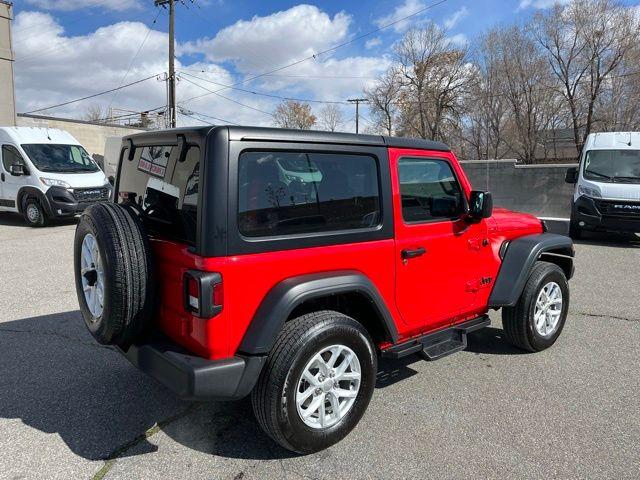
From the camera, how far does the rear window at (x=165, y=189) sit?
263 centimetres

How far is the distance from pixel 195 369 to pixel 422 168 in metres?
2.11

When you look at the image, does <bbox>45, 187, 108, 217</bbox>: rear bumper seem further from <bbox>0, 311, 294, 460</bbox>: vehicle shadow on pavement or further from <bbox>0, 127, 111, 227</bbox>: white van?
<bbox>0, 311, 294, 460</bbox>: vehicle shadow on pavement

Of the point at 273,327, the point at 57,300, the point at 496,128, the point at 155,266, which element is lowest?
the point at 57,300

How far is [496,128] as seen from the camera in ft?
131

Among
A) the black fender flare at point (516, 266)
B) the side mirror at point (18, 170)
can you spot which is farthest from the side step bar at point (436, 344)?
the side mirror at point (18, 170)

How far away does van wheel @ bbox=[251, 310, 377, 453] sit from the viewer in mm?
2562

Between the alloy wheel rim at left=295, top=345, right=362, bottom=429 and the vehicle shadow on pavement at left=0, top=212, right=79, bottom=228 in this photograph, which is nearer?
the alloy wheel rim at left=295, top=345, right=362, bottom=429

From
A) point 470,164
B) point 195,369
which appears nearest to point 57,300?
point 195,369

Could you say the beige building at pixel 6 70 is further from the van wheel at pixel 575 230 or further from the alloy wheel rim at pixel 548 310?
the alloy wheel rim at pixel 548 310

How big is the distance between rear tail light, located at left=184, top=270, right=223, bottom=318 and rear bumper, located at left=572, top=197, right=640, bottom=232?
9.36 metres

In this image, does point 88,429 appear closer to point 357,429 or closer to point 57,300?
point 357,429

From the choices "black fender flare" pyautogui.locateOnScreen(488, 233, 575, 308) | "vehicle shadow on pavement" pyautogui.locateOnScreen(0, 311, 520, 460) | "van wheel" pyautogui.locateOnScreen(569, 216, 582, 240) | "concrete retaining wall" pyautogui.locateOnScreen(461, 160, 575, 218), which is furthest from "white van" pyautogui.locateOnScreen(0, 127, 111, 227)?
"van wheel" pyautogui.locateOnScreen(569, 216, 582, 240)

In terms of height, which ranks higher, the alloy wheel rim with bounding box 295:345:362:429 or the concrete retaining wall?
the concrete retaining wall

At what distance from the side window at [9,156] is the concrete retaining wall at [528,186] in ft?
42.3
